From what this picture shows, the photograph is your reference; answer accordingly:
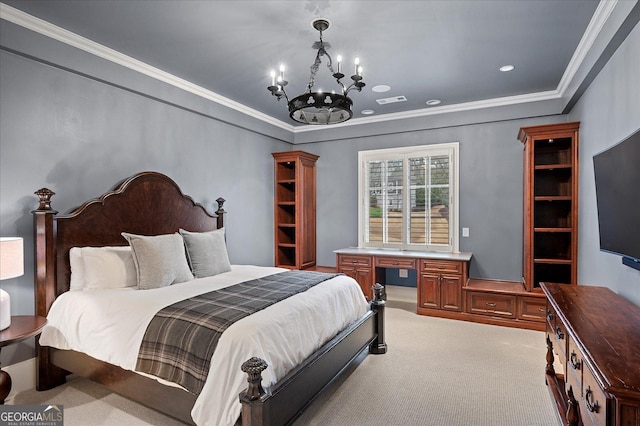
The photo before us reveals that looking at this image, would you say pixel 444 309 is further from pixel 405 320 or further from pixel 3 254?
pixel 3 254

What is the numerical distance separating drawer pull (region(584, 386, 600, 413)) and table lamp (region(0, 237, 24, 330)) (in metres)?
3.18

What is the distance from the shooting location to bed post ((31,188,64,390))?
2736mm

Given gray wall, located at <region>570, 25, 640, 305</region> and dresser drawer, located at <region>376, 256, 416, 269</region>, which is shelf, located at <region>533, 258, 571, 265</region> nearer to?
gray wall, located at <region>570, 25, 640, 305</region>

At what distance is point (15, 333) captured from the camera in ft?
7.34

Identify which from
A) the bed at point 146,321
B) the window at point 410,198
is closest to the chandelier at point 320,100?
the bed at point 146,321

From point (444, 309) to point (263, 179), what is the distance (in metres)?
3.20

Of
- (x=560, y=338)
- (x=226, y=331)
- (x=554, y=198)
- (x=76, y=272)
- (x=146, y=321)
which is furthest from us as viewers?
(x=554, y=198)

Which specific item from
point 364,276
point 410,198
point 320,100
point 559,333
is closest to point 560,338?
point 559,333

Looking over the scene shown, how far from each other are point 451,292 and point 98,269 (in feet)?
12.6

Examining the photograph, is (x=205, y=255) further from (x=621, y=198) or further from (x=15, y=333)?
(x=621, y=198)

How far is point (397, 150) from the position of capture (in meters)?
Answer: 5.38

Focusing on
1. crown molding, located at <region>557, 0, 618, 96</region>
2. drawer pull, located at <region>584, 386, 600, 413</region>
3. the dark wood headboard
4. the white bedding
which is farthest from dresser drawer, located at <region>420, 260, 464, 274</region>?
drawer pull, located at <region>584, 386, 600, 413</region>

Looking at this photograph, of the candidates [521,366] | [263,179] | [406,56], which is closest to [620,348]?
[521,366]

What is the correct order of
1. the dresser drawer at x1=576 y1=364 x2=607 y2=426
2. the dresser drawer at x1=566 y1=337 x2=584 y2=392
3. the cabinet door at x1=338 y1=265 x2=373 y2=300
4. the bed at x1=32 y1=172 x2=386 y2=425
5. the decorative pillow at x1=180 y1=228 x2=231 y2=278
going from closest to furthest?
the dresser drawer at x1=576 y1=364 x2=607 y2=426, the dresser drawer at x1=566 y1=337 x2=584 y2=392, the bed at x1=32 y1=172 x2=386 y2=425, the decorative pillow at x1=180 y1=228 x2=231 y2=278, the cabinet door at x1=338 y1=265 x2=373 y2=300
